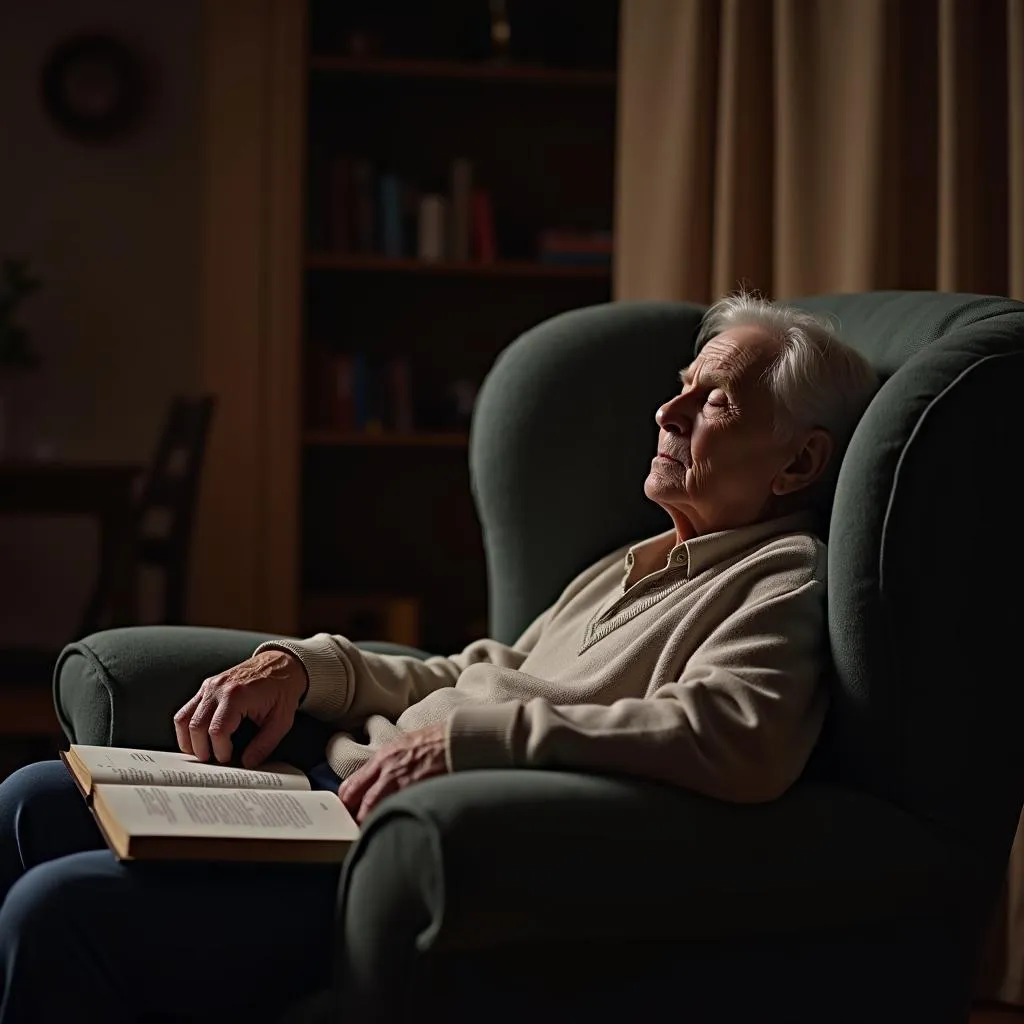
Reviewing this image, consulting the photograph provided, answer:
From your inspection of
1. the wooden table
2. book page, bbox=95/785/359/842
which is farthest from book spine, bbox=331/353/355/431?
book page, bbox=95/785/359/842

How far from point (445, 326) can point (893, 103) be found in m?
2.26

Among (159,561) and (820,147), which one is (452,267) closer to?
(159,561)

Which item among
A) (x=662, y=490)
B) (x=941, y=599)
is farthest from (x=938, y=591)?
(x=662, y=490)

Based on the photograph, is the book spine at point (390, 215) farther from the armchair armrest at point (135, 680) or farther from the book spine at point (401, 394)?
the armchair armrest at point (135, 680)

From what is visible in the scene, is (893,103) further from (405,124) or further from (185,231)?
(185,231)

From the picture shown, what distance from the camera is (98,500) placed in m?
3.32

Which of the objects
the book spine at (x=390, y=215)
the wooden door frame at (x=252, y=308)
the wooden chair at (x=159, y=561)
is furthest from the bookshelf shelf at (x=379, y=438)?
the book spine at (x=390, y=215)

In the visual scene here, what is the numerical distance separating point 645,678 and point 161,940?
536mm

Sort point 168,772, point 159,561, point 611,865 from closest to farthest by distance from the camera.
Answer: point 611,865 < point 168,772 < point 159,561

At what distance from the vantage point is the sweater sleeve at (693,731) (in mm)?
1208

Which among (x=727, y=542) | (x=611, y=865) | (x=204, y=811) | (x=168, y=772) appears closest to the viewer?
(x=611, y=865)

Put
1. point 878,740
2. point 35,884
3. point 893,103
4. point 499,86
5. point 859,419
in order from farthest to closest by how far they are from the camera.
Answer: point 499,86 → point 893,103 → point 859,419 → point 878,740 → point 35,884

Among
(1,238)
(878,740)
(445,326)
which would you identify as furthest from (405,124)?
(878,740)

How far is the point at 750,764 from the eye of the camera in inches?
48.4
